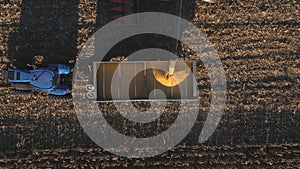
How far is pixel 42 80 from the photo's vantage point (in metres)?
8.66

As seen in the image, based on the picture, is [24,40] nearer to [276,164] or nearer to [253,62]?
[253,62]

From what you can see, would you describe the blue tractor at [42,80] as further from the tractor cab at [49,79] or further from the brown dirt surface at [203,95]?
the brown dirt surface at [203,95]

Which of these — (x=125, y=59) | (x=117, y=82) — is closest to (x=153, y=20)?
(x=125, y=59)

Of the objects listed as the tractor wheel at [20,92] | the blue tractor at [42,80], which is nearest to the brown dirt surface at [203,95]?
the tractor wheel at [20,92]

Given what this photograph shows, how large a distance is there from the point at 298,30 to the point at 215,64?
2.51 meters

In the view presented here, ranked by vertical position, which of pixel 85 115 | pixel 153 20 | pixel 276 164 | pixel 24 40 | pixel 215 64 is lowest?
pixel 276 164

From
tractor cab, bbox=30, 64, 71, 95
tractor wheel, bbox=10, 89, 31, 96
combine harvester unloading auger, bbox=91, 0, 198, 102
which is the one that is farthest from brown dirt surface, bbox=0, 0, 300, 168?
combine harvester unloading auger, bbox=91, 0, 198, 102

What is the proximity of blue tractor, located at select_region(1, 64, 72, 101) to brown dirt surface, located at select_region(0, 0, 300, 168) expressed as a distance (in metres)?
0.35

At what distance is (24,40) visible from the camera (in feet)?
30.7

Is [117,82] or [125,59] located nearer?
[117,82]

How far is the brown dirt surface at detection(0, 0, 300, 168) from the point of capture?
9234mm

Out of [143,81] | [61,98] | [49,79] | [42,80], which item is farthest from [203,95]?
[42,80]

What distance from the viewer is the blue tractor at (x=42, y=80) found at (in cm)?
866

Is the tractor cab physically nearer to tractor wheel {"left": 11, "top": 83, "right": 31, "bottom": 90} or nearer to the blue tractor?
the blue tractor
